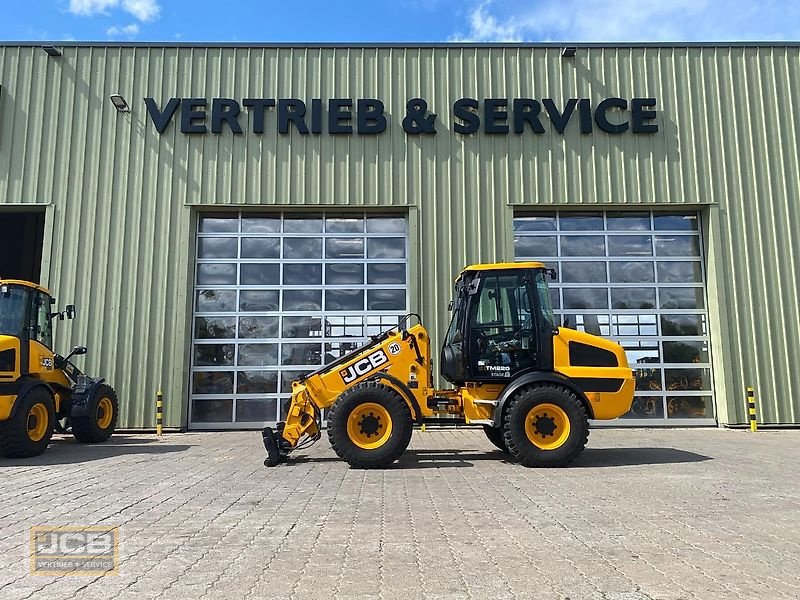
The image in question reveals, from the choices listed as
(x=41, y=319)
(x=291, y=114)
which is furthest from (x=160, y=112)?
(x=41, y=319)

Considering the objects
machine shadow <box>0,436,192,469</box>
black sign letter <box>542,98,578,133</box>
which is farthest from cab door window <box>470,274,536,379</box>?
black sign letter <box>542,98,578,133</box>

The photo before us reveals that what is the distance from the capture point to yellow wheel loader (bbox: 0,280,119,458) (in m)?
8.55

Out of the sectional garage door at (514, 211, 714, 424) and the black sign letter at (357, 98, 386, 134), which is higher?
the black sign letter at (357, 98, 386, 134)

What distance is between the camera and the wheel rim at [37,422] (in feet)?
29.5

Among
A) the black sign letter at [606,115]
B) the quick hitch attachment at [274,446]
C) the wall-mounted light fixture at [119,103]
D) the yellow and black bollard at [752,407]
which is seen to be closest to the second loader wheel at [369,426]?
the quick hitch attachment at [274,446]

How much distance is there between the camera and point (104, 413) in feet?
37.0

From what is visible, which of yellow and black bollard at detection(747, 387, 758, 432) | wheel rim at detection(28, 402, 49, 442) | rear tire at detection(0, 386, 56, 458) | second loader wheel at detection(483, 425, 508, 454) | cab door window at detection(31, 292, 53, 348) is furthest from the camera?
yellow and black bollard at detection(747, 387, 758, 432)

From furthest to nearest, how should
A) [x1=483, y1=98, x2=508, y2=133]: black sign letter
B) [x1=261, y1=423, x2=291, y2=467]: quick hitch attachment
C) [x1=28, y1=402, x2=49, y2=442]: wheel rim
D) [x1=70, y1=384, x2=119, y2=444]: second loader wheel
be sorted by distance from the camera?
[x1=483, y1=98, x2=508, y2=133]: black sign letter < [x1=70, y1=384, x2=119, y2=444]: second loader wheel < [x1=28, y1=402, x2=49, y2=442]: wheel rim < [x1=261, y1=423, x2=291, y2=467]: quick hitch attachment

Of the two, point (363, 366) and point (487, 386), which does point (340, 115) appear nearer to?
point (363, 366)

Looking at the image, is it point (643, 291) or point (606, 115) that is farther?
point (606, 115)

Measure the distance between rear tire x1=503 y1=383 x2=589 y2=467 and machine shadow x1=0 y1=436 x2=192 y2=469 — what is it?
574 cm

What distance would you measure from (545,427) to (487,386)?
3.30 ft

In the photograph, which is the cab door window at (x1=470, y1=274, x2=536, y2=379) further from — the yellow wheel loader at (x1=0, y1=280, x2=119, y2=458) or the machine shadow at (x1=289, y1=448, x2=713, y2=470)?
the yellow wheel loader at (x1=0, y1=280, x2=119, y2=458)

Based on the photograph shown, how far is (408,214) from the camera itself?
44.5ft
